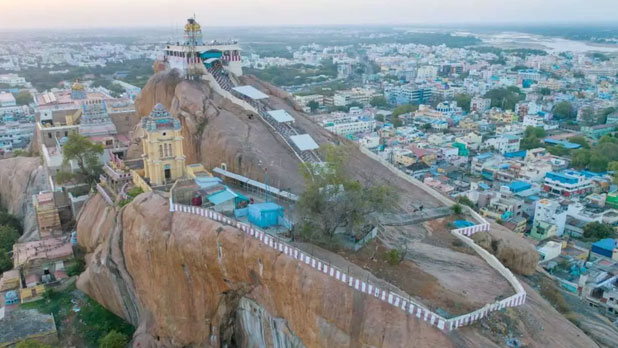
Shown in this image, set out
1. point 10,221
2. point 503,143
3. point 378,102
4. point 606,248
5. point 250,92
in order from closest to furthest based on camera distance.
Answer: point 606,248
point 250,92
point 10,221
point 503,143
point 378,102

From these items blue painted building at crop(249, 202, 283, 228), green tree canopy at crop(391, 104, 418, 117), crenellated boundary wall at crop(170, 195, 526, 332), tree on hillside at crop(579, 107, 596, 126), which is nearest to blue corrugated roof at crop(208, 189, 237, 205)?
crenellated boundary wall at crop(170, 195, 526, 332)

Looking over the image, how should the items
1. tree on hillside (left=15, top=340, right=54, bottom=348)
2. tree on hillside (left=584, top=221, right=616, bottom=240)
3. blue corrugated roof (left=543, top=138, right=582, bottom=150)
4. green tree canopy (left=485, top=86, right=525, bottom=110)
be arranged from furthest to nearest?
green tree canopy (left=485, top=86, right=525, bottom=110) < blue corrugated roof (left=543, top=138, right=582, bottom=150) < tree on hillside (left=584, top=221, right=616, bottom=240) < tree on hillside (left=15, top=340, right=54, bottom=348)

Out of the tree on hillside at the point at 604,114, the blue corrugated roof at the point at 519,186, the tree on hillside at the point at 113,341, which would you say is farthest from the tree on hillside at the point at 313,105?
the tree on hillside at the point at 113,341

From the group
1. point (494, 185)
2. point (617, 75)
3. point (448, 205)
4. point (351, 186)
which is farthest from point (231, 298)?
point (617, 75)

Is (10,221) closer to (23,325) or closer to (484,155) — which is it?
(23,325)

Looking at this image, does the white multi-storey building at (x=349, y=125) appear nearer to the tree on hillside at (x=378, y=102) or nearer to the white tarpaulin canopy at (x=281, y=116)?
the tree on hillside at (x=378, y=102)

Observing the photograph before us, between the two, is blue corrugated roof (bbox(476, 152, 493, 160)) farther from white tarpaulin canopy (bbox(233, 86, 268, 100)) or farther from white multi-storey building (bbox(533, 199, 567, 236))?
white tarpaulin canopy (bbox(233, 86, 268, 100))

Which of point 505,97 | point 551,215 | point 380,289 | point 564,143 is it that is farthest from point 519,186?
point 505,97

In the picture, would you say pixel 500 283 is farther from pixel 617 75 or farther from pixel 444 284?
pixel 617 75
